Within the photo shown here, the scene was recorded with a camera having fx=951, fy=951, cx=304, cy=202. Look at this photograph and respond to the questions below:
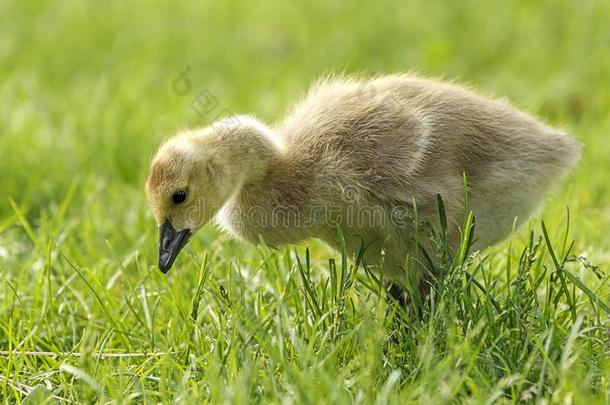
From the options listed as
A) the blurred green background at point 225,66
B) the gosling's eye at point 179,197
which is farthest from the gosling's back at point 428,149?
the blurred green background at point 225,66

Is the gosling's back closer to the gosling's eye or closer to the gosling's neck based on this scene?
the gosling's neck

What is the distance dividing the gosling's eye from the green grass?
0.23 m

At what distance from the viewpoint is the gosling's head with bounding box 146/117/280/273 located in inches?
122

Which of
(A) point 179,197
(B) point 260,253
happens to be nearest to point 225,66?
(B) point 260,253

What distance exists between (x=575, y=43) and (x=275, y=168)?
12.6 feet

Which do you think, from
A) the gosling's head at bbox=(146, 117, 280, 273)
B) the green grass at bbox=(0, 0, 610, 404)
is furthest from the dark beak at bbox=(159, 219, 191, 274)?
the green grass at bbox=(0, 0, 610, 404)

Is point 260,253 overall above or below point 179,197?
below

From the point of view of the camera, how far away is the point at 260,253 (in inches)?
144

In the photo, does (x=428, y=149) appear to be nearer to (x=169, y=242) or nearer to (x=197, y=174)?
(x=197, y=174)

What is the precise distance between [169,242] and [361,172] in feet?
2.21

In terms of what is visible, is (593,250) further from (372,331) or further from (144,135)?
(144,135)

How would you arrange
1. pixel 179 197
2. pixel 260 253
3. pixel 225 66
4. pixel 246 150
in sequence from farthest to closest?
1. pixel 225 66
2. pixel 260 253
3. pixel 246 150
4. pixel 179 197

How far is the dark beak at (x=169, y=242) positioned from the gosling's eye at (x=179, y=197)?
3.0 inches

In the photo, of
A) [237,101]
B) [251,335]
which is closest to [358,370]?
[251,335]
